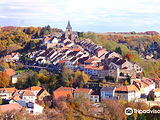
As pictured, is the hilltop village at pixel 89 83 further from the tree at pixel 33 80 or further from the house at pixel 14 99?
the tree at pixel 33 80

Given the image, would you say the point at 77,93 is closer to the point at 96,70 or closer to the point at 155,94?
the point at 96,70

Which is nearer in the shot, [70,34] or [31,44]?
[31,44]

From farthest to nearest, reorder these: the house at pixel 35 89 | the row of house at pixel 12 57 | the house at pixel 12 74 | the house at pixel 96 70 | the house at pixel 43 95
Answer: the row of house at pixel 12 57, the house at pixel 12 74, the house at pixel 96 70, the house at pixel 35 89, the house at pixel 43 95

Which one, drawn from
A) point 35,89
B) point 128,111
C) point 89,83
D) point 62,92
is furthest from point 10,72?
point 128,111

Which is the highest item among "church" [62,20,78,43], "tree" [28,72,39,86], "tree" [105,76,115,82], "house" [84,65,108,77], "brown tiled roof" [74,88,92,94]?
"church" [62,20,78,43]

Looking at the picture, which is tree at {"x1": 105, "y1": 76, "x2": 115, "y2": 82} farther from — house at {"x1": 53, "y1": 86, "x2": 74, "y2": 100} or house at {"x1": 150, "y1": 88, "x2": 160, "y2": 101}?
house at {"x1": 150, "y1": 88, "x2": 160, "y2": 101}

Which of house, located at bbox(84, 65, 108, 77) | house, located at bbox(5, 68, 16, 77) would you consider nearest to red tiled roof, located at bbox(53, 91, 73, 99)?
house, located at bbox(84, 65, 108, 77)

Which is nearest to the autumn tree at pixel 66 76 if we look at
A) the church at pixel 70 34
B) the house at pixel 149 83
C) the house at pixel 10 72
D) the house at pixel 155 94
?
the house at pixel 10 72

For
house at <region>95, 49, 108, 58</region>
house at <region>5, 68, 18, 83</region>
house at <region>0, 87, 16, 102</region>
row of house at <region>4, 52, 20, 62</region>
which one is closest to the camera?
house at <region>0, 87, 16, 102</region>

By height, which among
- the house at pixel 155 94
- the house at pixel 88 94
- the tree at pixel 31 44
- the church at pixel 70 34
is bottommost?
the house at pixel 155 94

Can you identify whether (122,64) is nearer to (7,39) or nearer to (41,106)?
(41,106)
